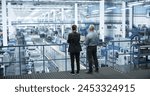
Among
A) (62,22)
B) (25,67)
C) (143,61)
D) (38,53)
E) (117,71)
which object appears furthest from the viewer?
(62,22)

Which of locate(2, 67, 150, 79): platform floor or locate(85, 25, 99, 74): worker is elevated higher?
locate(85, 25, 99, 74): worker

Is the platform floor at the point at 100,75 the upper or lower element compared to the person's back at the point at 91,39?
lower

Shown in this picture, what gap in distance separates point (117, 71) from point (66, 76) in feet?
4.27

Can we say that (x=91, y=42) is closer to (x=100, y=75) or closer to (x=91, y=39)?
(x=91, y=39)

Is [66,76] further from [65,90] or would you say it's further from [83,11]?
[83,11]

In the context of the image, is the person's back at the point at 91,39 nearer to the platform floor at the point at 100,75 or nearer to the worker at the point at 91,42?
the worker at the point at 91,42

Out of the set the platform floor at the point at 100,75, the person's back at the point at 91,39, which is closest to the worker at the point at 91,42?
the person's back at the point at 91,39

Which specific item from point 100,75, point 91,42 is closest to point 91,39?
point 91,42

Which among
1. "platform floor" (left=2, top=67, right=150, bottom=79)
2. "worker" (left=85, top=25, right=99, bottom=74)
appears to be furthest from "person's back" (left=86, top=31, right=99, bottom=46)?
"platform floor" (left=2, top=67, right=150, bottom=79)

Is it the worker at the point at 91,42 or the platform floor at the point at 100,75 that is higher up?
the worker at the point at 91,42

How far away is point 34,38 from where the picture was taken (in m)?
20.6

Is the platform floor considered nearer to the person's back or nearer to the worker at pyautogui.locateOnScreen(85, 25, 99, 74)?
the worker at pyautogui.locateOnScreen(85, 25, 99, 74)

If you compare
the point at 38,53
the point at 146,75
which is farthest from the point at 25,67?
the point at 146,75

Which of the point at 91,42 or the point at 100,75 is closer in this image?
the point at 91,42
